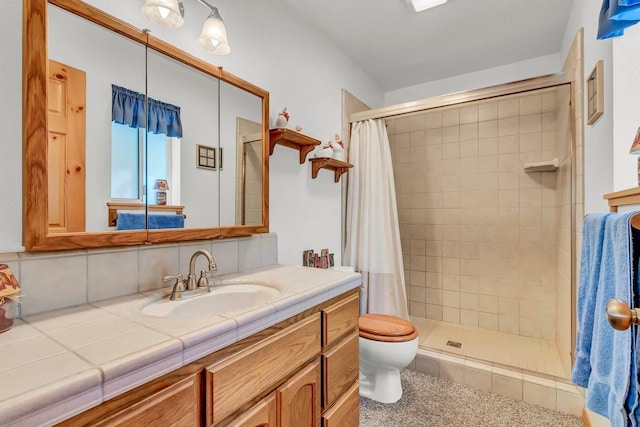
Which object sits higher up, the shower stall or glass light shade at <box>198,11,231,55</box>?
glass light shade at <box>198,11,231,55</box>

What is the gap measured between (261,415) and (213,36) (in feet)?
4.68

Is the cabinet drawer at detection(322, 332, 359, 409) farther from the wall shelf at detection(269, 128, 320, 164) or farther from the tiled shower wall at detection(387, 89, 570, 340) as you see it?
the tiled shower wall at detection(387, 89, 570, 340)

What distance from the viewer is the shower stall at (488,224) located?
2289 millimetres

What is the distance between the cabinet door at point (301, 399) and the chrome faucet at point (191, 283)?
18.6 inches

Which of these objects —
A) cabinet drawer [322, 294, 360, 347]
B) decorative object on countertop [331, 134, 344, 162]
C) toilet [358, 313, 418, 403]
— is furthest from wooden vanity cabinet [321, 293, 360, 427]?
decorative object on countertop [331, 134, 344, 162]

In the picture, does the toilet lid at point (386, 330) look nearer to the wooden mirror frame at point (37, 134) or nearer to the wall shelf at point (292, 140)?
the wall shelf at point (292, 140)

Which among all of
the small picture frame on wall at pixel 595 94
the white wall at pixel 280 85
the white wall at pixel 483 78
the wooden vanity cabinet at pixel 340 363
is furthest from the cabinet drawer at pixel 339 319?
the white wall at pixel 483 78

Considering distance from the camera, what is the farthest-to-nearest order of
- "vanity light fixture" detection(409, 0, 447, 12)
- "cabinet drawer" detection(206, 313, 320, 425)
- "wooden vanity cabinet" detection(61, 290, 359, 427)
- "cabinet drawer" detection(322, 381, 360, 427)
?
"vanity light fixture" detection(409, 0, 447, 12), "cabinet drawer" detection(322, 381, 360, 427), "cabinet drawer" detection(206, 313, 320, 425), "wooden vanity cabinet" detection(61, 290, 359, 427)

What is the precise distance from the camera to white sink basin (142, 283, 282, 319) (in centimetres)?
107

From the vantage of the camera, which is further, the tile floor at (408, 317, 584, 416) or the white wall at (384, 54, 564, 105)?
the white wall at (384, 54, 564, 105)

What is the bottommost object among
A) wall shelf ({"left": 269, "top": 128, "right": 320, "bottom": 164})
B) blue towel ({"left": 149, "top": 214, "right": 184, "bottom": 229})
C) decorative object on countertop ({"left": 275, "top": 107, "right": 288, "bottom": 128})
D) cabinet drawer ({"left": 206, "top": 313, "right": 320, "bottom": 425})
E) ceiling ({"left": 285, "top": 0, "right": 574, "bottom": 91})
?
cabinet drawer ({"left": 206, "top": 313, "right": 320, "bottom": 425})

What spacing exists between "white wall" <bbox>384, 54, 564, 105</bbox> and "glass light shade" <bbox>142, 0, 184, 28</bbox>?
2.51 meters

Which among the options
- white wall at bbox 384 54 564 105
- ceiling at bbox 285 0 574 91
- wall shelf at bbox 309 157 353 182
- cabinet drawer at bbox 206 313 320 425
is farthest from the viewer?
white wall at bbox 384 54 564 105

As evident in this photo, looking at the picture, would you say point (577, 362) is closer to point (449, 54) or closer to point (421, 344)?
point (421, 344)
